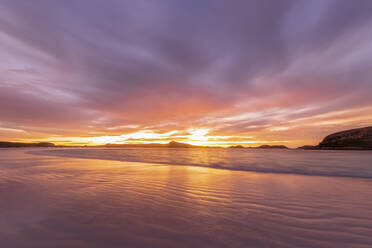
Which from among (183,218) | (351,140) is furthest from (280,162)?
(351,140)

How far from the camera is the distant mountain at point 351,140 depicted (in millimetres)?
62562

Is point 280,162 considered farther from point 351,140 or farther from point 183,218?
point 351,140

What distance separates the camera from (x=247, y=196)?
509 centimetres

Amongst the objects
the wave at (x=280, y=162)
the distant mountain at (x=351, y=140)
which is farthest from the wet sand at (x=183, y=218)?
the distant mountain at (x=351, y=140)

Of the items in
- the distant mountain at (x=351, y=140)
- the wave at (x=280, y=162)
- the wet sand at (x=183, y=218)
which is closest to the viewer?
the wet sand at (x=183, y=218)

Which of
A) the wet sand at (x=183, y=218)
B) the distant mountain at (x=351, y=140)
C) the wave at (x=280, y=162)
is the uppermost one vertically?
the distant mountain at (x=351, y=140)

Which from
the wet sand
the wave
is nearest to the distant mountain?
the wave

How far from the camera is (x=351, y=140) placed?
6838 centimetres

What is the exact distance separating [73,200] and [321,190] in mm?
7911

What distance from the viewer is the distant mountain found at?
2463 inches

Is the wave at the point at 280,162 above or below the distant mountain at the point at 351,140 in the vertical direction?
below

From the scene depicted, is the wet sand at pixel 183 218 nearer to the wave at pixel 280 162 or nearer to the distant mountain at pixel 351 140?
the wave at pixel 280 162

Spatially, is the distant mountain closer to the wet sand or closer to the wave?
the wave

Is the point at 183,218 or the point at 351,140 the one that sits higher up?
the point at 351,140
